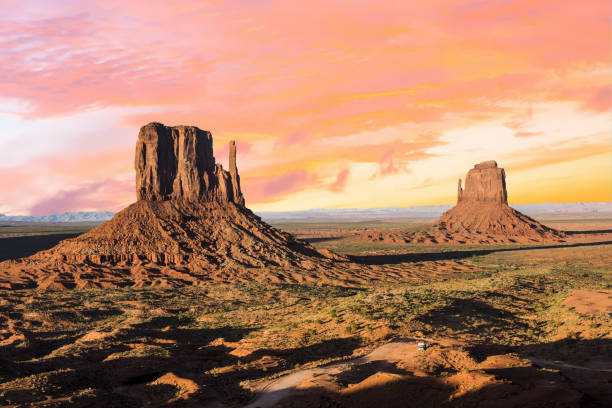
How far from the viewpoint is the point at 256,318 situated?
3700 centimetres

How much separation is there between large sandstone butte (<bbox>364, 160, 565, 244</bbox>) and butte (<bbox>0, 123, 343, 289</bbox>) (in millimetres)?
65370

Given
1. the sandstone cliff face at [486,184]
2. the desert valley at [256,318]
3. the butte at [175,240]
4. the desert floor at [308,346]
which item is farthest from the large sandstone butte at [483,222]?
the desert floor at [308,346]

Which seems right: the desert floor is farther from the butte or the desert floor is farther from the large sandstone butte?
the large sandstone butte

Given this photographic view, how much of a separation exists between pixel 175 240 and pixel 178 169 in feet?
47.5

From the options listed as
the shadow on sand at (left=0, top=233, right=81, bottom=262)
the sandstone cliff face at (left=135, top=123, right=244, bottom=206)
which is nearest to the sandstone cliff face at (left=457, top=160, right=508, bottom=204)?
the sandstone cliff face at (left=135, top=123, right=244, bottom=206)

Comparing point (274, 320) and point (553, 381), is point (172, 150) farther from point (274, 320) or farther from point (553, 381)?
point (553, 381)

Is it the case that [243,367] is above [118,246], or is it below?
below

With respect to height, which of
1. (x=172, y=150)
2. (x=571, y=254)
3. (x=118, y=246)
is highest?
(x=172, y=150)

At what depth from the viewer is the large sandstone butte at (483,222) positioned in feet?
406

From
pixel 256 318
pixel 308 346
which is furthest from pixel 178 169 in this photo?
pixel 308 346

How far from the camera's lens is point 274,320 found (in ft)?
118

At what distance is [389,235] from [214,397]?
12295 cm

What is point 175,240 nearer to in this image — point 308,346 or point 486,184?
point 308,346

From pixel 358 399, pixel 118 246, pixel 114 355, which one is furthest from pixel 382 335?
pixel 118 246
